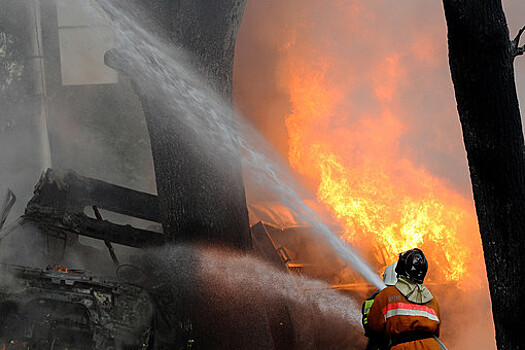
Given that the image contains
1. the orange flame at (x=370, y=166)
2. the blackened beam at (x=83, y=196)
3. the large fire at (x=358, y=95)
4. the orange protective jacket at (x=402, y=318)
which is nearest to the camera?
the orange protective jacket at (x=402, y=318)

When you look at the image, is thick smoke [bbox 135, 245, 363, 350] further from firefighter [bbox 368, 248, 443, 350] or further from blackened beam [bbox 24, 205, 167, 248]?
firefighter [bbox 368, 248, 443, 350]

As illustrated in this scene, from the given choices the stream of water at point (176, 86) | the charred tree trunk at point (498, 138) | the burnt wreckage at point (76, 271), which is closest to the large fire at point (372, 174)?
the burnt wreckage at point (76, 271)

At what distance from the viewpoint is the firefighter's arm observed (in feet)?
14.7

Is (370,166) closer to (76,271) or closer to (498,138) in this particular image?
(76,271)

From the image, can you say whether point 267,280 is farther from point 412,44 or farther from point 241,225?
point 412,44

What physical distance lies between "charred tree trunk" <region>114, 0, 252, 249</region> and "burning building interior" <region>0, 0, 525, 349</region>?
2cm

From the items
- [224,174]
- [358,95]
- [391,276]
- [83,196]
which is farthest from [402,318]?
[358,95]

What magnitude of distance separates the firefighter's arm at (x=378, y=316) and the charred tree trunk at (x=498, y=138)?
98cm

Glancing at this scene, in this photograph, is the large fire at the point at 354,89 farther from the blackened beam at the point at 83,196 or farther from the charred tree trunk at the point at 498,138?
the charred tree trunk at the point at 498,138

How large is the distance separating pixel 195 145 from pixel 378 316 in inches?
122

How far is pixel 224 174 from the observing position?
6934 millimetres

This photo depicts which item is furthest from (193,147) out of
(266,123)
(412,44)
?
(412,44)

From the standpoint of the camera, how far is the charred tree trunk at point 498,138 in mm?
4711

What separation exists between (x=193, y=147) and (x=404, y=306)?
3.22 metres
